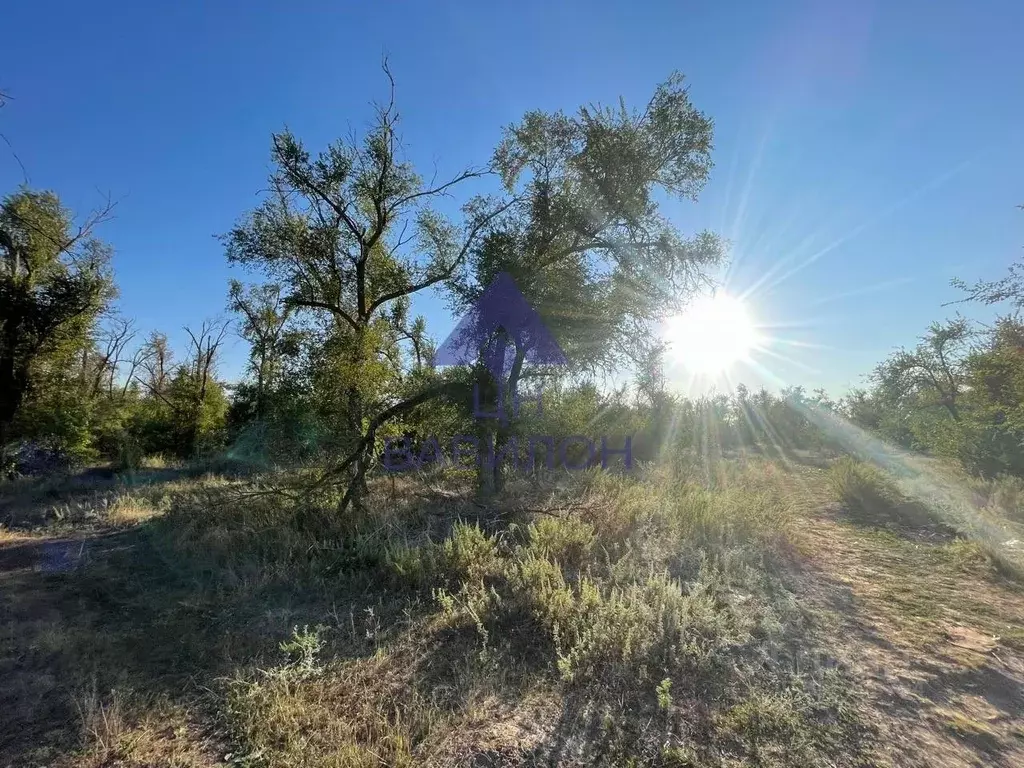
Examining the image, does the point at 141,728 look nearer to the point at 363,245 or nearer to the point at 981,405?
the point at 363,245

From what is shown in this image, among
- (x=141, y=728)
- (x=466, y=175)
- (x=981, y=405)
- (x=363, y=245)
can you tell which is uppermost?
(x=466, y=175)

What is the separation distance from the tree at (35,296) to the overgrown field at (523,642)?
10235mm

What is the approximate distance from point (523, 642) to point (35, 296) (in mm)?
18153

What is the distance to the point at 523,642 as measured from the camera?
340cm

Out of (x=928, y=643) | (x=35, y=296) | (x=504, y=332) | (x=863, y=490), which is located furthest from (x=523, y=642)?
(x=35, y=296)

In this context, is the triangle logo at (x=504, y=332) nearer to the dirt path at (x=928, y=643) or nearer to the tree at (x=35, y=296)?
the dirt path at (x=928, y=643)

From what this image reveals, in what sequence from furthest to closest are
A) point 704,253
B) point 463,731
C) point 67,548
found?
point 704,253
point 67,548
point 463,731

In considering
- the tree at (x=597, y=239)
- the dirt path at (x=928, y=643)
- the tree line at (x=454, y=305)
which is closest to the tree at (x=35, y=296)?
the tree line at (x=454, y=305)

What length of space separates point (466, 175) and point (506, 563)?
8.69m

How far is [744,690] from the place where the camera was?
2775mm

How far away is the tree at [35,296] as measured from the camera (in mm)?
13008

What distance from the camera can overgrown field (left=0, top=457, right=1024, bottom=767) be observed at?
240 centimetres

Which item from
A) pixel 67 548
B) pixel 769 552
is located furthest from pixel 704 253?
pixel 67 548

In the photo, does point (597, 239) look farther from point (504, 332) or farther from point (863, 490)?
point (863, 490)
